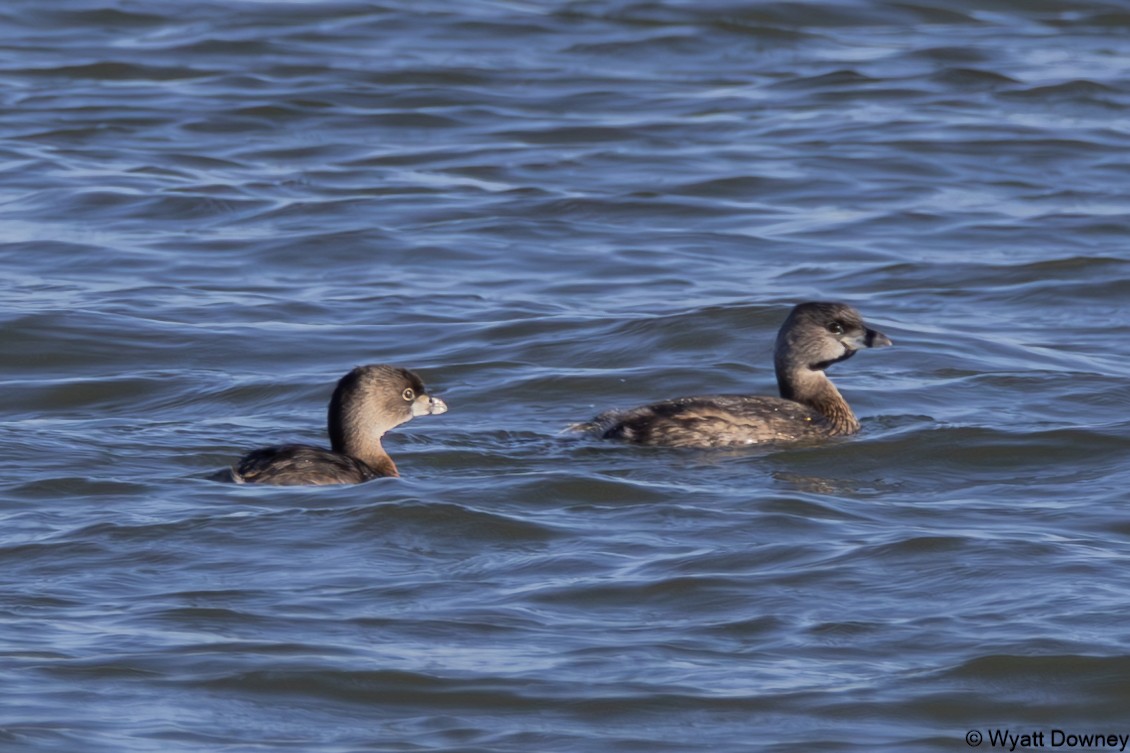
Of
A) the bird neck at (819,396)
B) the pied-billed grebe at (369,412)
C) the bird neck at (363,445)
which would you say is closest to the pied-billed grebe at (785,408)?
the bird neck at (819,396)

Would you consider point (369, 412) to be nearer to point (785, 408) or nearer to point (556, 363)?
point (785, 408)

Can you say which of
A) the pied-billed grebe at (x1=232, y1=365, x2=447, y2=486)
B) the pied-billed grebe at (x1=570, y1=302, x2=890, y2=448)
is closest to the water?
the pied-billed grebe at (x1=570, y1=302, x2=890, y2=448)

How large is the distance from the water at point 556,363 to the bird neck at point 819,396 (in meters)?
0.24

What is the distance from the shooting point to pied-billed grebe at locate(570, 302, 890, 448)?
35.1 feet

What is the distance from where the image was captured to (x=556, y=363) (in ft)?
41.2

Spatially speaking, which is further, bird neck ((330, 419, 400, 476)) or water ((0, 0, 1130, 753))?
bird neck ((330, 419, 400, 476))

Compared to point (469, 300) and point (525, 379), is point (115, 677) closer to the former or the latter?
point (525, 379)

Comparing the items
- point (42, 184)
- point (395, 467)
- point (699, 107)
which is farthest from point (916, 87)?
point (395, 467)

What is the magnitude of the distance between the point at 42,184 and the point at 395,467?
7.74 m

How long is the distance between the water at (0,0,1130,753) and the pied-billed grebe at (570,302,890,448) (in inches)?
6.6

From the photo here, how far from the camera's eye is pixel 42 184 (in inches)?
671

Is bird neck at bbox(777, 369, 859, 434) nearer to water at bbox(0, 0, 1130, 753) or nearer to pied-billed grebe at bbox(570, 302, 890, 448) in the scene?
pied-billed grebe at bbox(570, 302, 890, 448)

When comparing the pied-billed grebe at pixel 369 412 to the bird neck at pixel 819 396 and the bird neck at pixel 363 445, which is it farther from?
the bird neck at pixel 819 396

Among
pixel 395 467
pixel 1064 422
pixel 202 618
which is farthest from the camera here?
pixel 1064 422
